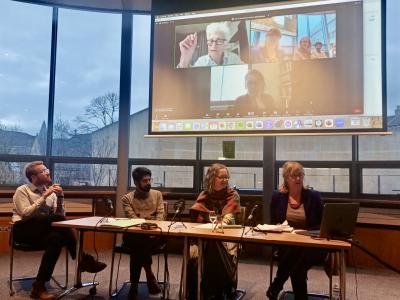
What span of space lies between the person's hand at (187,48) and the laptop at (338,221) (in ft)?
8.29

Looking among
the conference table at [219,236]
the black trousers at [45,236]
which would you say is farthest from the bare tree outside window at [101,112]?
the conference table at [219,236]

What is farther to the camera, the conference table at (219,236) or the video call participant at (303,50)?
the video call participant at (303,50)

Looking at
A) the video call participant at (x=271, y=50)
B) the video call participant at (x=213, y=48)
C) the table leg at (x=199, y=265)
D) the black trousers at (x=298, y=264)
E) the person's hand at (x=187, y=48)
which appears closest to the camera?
the table leg at (x=199, y=265)

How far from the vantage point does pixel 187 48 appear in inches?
175

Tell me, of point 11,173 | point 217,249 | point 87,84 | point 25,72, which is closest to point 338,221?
point 217,249

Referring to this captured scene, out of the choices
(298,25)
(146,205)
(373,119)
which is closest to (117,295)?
(146,205)

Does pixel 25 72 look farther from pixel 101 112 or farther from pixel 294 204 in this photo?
pixel 294 204

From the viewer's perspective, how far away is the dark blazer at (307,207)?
3.19 metres

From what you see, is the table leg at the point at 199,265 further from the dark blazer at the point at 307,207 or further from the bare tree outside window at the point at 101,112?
the bare tree outside window at the point at 101,112

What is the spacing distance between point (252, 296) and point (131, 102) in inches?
124

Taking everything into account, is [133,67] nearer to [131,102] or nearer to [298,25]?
[131,102]

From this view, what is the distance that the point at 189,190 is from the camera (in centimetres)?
532

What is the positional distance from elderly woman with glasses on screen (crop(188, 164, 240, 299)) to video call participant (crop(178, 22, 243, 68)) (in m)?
1.47

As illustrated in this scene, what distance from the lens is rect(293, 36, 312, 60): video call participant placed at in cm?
398
